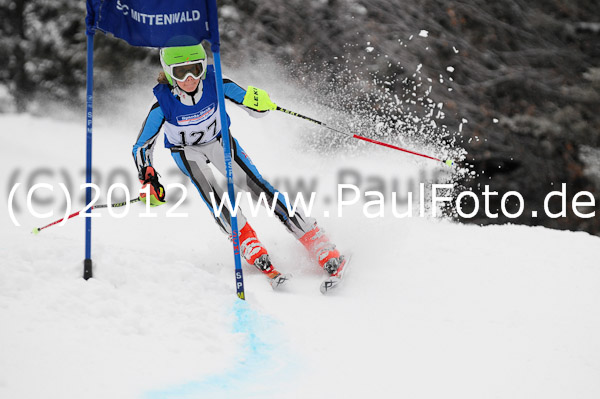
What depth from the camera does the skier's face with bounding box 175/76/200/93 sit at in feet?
13.3

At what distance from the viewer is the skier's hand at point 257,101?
423 centimetres

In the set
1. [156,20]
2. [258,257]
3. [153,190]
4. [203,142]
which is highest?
[156,20]

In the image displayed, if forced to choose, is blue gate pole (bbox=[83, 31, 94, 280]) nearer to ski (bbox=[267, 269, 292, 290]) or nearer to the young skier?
the young skier

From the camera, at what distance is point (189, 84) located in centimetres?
409

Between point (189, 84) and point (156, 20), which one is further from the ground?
point (156, 20)

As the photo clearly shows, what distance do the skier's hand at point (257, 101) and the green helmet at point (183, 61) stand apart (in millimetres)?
354

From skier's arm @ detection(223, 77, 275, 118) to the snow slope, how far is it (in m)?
1.19

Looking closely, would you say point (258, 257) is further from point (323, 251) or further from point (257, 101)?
point (257, 101)

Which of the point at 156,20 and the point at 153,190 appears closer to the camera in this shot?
the point at 156,20

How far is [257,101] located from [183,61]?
58cm

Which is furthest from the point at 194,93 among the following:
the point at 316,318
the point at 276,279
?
the point at 316,318

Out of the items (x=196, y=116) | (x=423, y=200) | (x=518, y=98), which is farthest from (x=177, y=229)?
(x=518, y=98)

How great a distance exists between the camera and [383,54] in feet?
28.9

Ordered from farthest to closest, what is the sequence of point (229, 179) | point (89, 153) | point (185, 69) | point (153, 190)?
point (185, 69) < point (153, 190) < point (229, 179) < point (89, 153)
